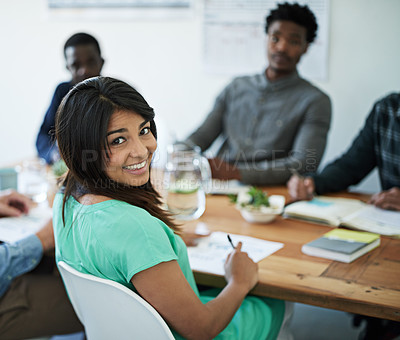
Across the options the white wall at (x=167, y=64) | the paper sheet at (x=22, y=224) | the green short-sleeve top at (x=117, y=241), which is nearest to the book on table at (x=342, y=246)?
the green short-sleeve top at (x=117, y=241)

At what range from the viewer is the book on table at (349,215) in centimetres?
145

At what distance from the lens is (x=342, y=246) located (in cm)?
123

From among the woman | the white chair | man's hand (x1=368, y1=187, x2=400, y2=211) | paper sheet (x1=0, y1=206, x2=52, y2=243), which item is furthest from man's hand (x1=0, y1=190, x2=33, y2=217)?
man's hand (x1=368, y1=187, x2=400, y2=211)

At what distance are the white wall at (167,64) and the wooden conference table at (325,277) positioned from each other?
1669 millimetres

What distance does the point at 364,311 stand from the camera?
0.99 m

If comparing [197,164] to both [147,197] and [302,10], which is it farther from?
[302,10]

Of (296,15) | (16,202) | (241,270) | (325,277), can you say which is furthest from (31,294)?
(296,15)

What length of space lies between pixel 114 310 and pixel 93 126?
0.36 metres

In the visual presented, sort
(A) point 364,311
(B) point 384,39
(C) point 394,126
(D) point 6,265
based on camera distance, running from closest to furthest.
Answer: (A) point 364,311 → (D) point 6,265 → (C) point 394,126 → (B) point 384,39

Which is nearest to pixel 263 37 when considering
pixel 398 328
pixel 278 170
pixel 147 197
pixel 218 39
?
pixel 218 39

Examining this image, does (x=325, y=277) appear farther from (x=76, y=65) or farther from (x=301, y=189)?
(x=76, y=65)

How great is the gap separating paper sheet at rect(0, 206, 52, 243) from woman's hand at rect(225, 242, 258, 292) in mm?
610

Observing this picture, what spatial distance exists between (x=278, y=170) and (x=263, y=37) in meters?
1.34

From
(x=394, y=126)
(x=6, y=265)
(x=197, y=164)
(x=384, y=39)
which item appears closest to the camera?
(x=6, y=265)
